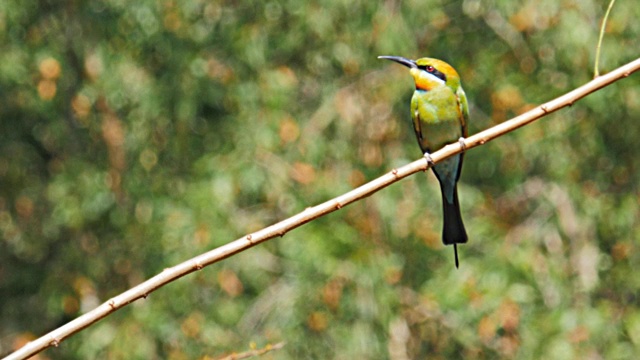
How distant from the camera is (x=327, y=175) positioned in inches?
193

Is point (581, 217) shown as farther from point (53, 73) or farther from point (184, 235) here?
point (53, 73)

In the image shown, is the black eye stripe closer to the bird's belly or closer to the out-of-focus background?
the bird's belly

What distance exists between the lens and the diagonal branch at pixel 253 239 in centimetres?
125

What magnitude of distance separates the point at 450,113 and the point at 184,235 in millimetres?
2404

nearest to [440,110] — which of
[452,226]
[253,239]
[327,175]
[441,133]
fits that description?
[441,133]

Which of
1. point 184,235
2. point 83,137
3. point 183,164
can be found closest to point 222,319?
point 184,235

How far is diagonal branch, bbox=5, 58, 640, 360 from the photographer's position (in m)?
1.25

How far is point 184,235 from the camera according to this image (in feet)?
16.4

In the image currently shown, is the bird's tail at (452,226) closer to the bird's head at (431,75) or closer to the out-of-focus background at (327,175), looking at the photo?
the bird's head at (431,75)

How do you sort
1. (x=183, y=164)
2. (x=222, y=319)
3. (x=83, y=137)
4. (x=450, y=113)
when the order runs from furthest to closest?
(x=83, y=137) < (x=183, y=164) < (x=222, y=319) < (x=450, y=113)

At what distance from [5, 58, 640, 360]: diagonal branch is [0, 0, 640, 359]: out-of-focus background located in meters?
3.17

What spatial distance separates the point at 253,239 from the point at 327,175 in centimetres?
357

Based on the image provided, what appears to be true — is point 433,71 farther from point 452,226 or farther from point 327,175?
point 327,175

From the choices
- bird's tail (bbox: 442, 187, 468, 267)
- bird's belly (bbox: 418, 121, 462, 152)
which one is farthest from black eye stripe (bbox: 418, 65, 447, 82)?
bird's tail (bbox: 442, 187, 468, 267)
